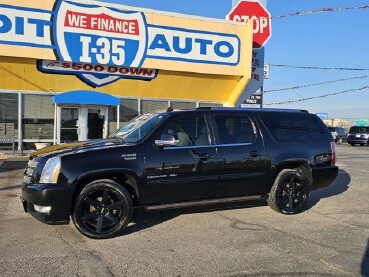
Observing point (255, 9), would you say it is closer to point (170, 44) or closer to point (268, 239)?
point (170, 44)

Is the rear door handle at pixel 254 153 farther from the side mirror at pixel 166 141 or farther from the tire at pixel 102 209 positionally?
the tire at pixel 102 209

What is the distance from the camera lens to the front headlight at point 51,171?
532 centimetres

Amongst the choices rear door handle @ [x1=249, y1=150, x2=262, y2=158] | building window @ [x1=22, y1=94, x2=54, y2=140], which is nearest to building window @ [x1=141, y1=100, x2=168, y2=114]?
building window @ [x1=22, y1=94, x2=54, y2=140]

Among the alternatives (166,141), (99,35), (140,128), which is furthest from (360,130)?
(166,141)

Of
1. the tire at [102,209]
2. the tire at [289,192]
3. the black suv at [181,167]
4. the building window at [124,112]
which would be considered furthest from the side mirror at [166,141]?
the building window at [124,112]

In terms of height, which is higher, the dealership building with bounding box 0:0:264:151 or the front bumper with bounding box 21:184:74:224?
the dealership building with bounding box 0:0:264:151

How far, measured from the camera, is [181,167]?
19.7 ft

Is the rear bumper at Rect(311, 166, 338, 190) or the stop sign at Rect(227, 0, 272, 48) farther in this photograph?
the stop sign at Rect(227, 0, 272, 48)

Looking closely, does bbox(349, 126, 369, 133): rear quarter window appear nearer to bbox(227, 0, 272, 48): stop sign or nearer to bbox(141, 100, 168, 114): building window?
bbox(227, 0, 272, 48): stop sign

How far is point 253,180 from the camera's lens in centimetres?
668

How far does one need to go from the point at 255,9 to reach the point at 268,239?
674 inches

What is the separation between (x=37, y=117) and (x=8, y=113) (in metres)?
1.09

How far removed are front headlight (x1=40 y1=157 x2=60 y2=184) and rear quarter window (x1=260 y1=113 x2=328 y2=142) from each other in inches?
138

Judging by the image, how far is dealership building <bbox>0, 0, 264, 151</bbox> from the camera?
1514cm
